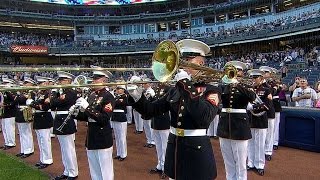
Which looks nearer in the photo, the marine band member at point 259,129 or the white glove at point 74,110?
the white glove at point 74,110

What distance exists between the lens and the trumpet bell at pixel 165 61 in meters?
3.31

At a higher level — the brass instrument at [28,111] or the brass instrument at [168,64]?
the brass instrument at [168,64]

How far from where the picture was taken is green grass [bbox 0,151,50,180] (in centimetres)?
678

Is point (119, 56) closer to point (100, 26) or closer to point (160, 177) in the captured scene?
point (100, 26)

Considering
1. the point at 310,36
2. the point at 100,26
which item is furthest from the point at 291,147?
the point at 100,26

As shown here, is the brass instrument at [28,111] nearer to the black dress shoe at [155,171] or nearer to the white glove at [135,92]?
the black dress shoe at [155,171]

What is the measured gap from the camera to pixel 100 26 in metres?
45.8

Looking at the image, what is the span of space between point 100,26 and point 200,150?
43994 millimetres

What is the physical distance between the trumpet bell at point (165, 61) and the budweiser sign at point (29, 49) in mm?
37165

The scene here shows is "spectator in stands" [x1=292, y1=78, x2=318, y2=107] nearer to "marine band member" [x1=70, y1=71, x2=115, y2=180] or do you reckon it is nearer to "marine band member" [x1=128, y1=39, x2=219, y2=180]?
"marine band member" [x1=70, y1=71, x2=115, y2=180]

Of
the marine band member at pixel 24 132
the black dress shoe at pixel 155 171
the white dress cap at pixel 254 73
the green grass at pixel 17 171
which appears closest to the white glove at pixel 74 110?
the green grass at pixel 17 171

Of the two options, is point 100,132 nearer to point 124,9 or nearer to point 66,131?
point 66,131

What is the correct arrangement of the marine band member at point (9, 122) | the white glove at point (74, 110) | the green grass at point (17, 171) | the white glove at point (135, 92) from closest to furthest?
the white glove at point (135, 92) → the white glove at point (74, 110) → the green grass at point (17, 171) → the marine band member at point (9, 122)

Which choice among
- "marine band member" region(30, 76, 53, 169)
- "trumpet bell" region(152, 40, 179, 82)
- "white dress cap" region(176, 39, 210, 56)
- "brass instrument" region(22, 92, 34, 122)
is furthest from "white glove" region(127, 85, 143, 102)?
"brass instrument" region(22, 92, 34, 122)
